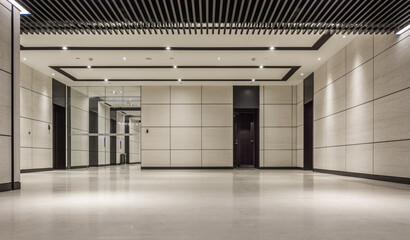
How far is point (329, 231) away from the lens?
3.40 metres

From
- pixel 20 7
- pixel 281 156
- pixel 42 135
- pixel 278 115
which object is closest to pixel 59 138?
pixel 42 135

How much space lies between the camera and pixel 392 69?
352 inches

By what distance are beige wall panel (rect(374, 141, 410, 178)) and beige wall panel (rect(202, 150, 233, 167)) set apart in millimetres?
9328

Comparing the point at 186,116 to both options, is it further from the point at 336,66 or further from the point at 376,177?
the point at 376,177

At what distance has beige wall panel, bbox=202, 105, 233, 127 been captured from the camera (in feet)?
60.6

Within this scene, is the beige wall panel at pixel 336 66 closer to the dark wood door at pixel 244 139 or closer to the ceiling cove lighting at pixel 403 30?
the ceiling cove lighting at pixel 403 30

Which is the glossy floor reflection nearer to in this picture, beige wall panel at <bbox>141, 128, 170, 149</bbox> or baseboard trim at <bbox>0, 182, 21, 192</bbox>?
baseboard trim at <bbox>0, 182, 21, 192</bbox>

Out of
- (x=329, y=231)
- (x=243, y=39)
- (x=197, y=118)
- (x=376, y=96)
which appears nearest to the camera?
(x=329, y=231)

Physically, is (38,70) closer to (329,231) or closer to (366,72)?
(366,72)

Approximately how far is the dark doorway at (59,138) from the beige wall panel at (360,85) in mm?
14229

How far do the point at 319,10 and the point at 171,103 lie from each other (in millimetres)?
11891

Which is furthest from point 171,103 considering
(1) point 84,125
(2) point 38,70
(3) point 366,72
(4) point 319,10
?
(4) point 319,10

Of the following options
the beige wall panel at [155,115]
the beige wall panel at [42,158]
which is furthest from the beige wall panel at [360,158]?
the beige wall panel at [42,158]

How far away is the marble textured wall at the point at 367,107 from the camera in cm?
857
